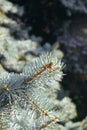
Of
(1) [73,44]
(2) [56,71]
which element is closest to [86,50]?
(1) [73,44]

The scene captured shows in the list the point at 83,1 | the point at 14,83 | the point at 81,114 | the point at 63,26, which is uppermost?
the point at 14,83

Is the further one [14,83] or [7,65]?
[7,65]

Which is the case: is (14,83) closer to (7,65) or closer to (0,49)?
(0,49)

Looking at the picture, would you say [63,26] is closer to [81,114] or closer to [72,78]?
[72,78]

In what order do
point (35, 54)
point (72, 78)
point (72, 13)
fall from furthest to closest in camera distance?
point (72, 13) < point (72, 78) < point (35, 54)

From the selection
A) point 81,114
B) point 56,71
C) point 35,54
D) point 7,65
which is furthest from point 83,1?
point 56,71

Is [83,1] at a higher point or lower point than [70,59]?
higher

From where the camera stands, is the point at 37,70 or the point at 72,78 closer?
the point at 37,70

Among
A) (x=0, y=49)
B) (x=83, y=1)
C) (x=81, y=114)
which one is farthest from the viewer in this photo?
(x=83, y=1)

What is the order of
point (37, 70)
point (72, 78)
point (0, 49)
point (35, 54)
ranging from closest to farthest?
point (37, 70)
point (0, 49)
point (35, 54)
point (72, 78)
